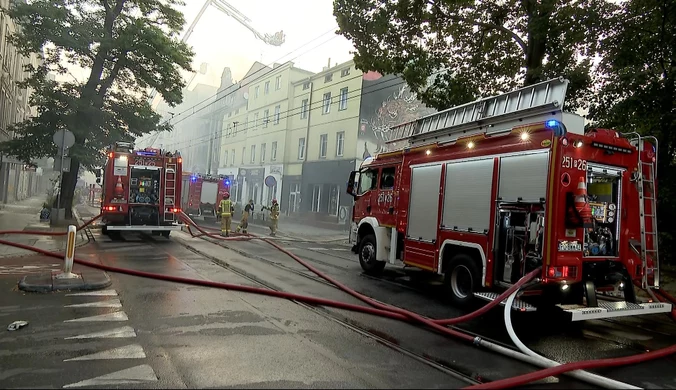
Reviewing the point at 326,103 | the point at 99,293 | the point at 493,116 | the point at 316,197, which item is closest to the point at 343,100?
the point at 326,103

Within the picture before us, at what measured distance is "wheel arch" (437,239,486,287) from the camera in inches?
268

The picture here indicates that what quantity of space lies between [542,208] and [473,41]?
8248 millimetres

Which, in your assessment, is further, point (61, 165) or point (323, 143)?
point (323, 143)

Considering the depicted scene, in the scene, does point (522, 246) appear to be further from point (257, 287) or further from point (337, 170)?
point (337, 170)

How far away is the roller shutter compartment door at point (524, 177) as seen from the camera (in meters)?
6.00

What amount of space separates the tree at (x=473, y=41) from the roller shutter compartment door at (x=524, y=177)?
4.95 meters

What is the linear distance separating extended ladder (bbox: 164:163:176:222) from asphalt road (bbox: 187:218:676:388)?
6.73 meters

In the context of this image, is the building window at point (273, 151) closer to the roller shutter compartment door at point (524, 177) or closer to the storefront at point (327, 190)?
the storefront at point (327, 190)

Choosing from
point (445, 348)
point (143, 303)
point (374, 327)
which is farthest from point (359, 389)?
point (143, 303)

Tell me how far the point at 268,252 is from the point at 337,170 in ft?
55.9

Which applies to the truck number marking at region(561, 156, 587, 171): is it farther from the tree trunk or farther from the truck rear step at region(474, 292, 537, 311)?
the tree trunk

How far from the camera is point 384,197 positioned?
10.1 meters

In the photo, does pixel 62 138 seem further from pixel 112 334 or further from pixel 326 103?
pixel 326 103

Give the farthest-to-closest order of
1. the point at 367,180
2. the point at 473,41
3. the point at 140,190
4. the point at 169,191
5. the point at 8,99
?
the point at 8,99, the point at 140,190, the point at 169,191, the point at 473,41, the point at 367,180
